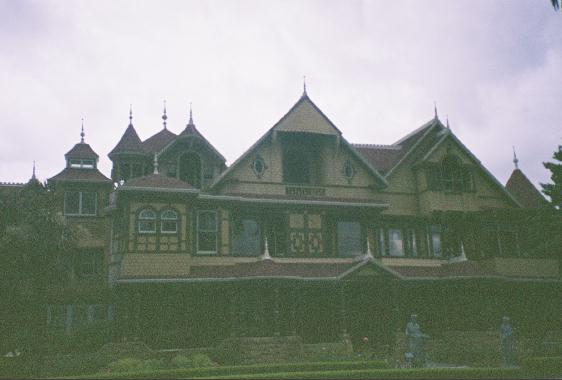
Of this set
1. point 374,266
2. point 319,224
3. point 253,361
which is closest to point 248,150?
point 319,224

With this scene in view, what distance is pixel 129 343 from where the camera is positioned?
26.1 m

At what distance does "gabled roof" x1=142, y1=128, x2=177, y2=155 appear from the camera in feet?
111

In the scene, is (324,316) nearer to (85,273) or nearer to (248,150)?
(248,150)

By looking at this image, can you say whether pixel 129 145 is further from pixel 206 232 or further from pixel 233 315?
pixel 233 315

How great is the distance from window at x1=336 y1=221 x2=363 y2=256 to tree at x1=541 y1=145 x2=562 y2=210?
33.7 ft

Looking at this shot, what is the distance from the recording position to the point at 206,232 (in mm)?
29672

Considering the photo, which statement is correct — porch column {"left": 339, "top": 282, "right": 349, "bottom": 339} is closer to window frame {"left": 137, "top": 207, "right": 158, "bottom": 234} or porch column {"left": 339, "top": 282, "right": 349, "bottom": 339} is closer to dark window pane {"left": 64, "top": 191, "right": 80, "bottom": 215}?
window frame {"left": 137, "top": 207, "right": 158, "bottom": 234}

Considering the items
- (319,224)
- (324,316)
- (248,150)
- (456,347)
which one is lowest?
(456,347)

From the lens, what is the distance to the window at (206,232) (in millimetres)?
29531

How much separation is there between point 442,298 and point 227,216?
12759 mm

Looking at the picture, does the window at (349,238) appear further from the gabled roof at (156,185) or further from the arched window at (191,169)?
the gabled roof at (156,185)

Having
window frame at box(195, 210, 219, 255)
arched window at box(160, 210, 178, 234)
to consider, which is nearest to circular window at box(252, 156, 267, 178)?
window frame at box(195, 210, 219, 255)

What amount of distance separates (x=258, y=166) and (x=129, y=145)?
312 inches

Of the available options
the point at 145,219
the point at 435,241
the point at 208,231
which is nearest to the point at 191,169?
the point at 208,231
